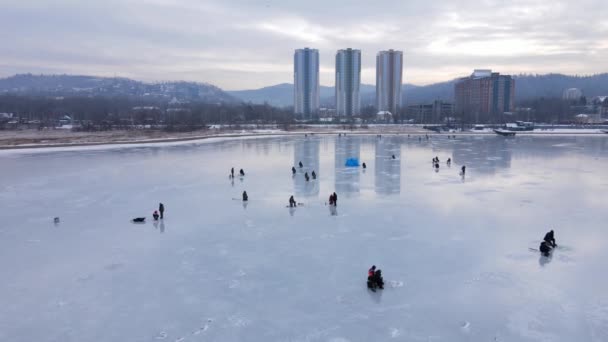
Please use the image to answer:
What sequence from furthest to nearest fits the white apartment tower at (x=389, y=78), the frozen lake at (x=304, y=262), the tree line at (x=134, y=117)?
the white apartment tower at (x=389, y=78), the tree line at (x=134, y=117), the frozen lake at (x=304, y=262)

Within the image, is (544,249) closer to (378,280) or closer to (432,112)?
(378,280)

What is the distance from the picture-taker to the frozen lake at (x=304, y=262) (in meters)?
6.80

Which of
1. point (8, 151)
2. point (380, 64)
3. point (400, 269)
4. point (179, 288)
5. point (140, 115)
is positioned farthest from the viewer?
point (380, 64)

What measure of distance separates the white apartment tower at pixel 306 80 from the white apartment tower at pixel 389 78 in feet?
80.4

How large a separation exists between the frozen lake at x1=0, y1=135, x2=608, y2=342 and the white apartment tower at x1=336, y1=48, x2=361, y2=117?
12966cm

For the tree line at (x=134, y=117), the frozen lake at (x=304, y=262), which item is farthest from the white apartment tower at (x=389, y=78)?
the frozen lake at (x=304, y=262)

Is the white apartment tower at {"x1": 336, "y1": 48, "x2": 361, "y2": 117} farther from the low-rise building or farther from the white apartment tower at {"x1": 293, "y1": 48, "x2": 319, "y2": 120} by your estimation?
the low-rise building

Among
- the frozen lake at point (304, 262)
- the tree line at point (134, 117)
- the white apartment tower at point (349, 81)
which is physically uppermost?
the white apartment tower at point (349, 81)

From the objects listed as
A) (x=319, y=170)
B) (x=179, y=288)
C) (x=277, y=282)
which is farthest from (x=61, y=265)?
(x=319, y=170)

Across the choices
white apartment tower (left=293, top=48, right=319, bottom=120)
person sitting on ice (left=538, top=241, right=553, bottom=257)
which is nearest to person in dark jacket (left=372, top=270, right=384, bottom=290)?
person sitting on ice (left=538, top=241, right=553, bottom=257)

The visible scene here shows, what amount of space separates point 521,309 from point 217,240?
7.54 meters

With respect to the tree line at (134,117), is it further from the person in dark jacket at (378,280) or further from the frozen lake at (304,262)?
the person in dark jacket at (378,280)

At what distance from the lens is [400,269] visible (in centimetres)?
920

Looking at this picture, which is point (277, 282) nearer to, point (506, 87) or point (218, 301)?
point (218, 301)
